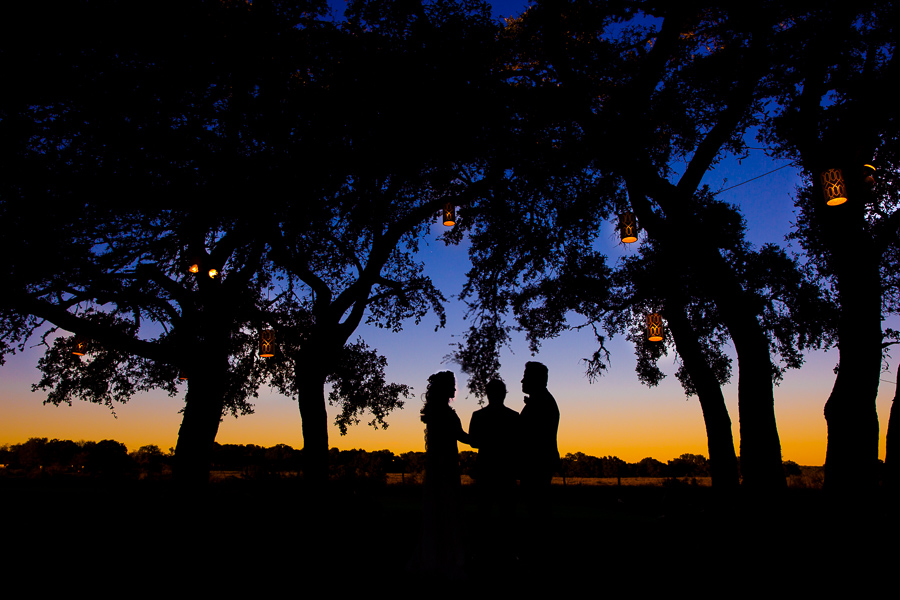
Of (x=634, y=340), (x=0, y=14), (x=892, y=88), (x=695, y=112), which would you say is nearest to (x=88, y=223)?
(x=0, y=14)

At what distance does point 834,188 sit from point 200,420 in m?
12.0

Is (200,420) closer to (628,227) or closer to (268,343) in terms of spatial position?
(268,343)

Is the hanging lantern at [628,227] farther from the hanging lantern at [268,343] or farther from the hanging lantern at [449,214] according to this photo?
the hanging lantern at [268,343]

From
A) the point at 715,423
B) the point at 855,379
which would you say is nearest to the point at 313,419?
the point at 715,423

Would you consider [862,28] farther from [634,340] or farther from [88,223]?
[88,223]

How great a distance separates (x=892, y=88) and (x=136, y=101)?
11.7m

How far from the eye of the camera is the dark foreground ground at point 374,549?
16.0 feet

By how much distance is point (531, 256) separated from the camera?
38.6ft

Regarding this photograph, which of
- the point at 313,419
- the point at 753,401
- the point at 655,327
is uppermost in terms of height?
the point at 655,327

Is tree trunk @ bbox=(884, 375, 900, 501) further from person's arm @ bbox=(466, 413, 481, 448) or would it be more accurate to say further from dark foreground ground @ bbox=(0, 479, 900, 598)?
person's arm @ bbox=(466, 413, 481, 448)

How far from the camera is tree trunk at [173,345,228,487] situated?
1066 cm

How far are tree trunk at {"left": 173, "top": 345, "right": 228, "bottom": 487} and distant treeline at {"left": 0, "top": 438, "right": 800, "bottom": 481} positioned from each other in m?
17.7

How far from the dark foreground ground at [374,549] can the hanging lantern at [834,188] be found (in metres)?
4.07

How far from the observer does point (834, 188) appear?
697cm
